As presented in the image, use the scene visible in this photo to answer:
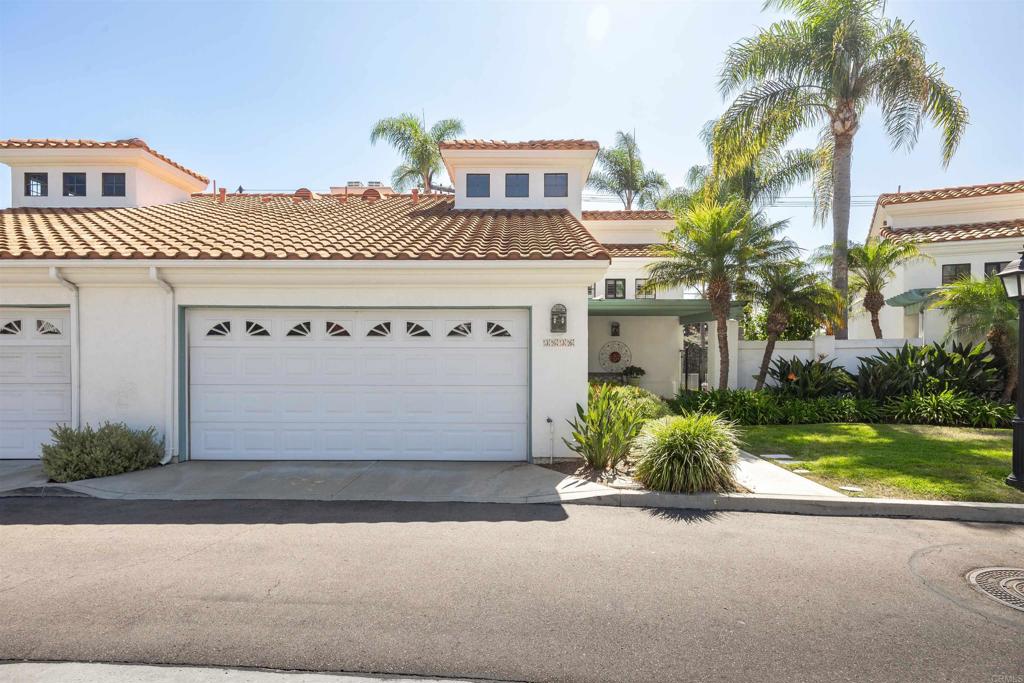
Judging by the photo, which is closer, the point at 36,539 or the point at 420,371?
the point at 36,539

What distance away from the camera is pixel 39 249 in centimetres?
888

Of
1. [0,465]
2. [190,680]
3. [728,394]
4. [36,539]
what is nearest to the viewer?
[190,680]

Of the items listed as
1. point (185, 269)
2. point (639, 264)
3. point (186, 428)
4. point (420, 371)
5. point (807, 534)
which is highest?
point (639, 264)

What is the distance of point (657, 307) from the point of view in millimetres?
16188

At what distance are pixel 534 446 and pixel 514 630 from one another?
4.98 meters

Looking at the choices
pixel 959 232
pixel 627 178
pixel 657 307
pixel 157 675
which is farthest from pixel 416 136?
pixel 157 675

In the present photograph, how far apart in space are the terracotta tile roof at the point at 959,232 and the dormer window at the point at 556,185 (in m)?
11.4

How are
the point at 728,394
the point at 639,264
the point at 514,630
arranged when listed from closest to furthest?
the point at 514,630 < the point at 728,394 < the point at 639,264

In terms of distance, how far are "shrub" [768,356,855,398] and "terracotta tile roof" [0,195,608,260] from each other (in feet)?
24.1

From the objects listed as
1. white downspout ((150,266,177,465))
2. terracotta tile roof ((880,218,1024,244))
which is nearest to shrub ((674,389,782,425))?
terracotta tile roof ((880,218,1024,244))

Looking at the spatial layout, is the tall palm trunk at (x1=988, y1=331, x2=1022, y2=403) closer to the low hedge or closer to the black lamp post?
the low hedge

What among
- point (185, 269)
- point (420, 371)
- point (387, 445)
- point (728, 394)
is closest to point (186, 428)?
point (185, 269)

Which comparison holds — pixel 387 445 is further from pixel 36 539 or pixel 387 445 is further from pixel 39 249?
pixel 39 249

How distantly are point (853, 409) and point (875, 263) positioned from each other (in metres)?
6.31
